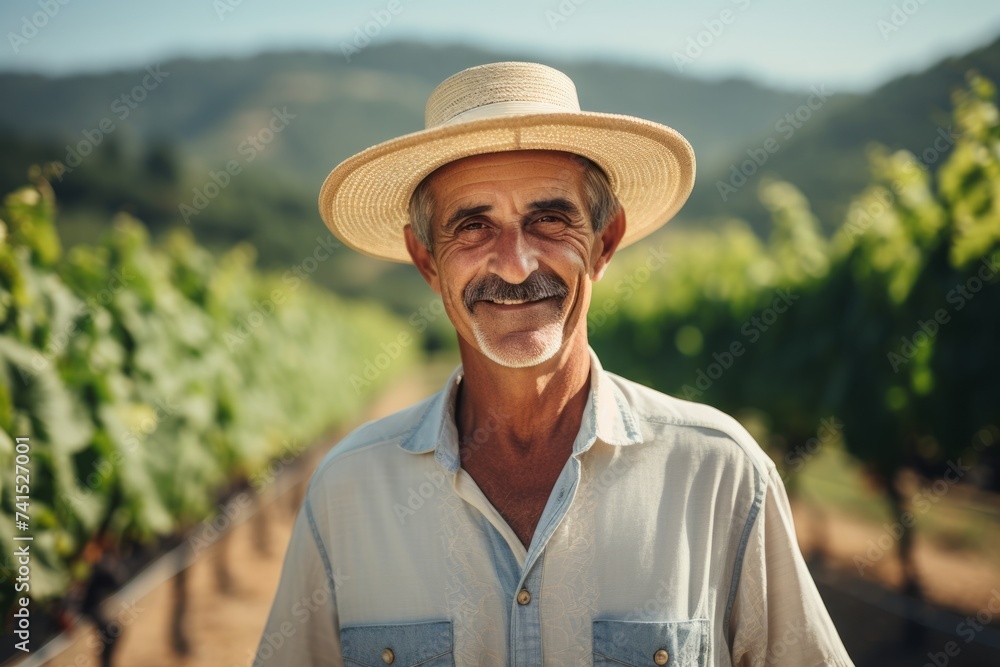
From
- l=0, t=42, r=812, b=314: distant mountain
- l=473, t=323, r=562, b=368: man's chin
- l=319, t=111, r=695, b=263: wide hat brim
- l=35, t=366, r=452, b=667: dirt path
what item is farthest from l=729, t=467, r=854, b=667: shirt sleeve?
l=0, t=42, r=812, b=314: distant mountain

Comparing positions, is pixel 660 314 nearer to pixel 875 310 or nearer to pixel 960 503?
pixel 960 503

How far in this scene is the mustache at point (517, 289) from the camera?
6.34 feet

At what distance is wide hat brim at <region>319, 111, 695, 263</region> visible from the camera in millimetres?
1892

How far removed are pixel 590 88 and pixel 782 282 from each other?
140774mm

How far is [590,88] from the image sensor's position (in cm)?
14000

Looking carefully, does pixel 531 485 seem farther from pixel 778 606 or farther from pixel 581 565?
pixel 778 606

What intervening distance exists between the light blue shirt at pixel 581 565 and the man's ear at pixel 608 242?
0.39 m

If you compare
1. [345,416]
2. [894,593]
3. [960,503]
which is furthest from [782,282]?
[345,416]

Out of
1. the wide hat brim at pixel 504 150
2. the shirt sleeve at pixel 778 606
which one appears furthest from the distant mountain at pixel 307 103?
the shirt sleeve at pixel 778 606

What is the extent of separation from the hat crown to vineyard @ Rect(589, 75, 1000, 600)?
3461 mm

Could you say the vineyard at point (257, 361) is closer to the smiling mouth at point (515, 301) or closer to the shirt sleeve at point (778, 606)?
the smiling mouth at point (515, 301)

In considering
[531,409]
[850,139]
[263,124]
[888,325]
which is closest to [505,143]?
[531,409]

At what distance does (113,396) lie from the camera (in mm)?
4102

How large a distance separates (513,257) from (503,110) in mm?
380
